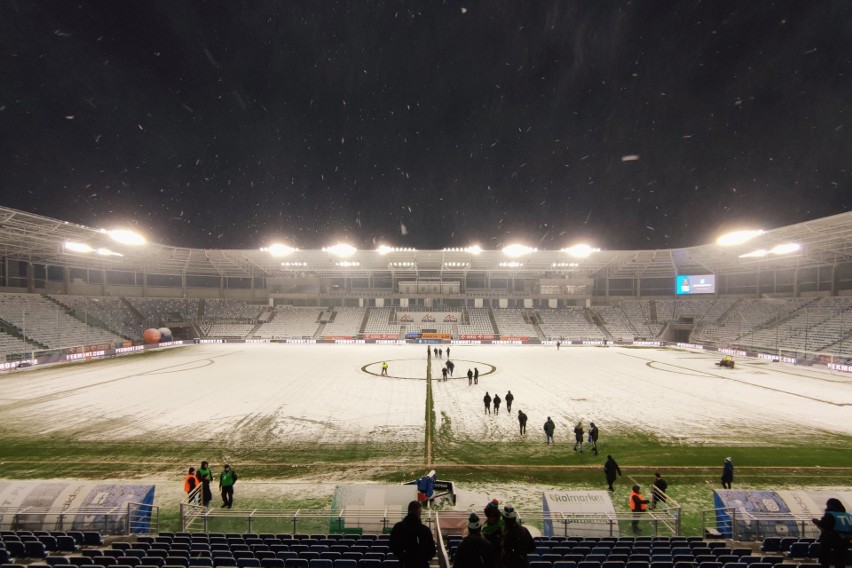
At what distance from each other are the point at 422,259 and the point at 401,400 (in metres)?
42.1

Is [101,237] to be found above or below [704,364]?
above

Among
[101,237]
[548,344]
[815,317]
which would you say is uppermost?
[101,237]

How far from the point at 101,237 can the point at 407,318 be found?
4448 cm

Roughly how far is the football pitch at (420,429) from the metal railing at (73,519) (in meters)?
2.77

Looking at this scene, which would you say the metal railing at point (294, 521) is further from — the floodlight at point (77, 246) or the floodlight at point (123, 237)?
the floodlight at point (77, 246)

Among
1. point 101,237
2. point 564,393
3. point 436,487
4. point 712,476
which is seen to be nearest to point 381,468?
point 436,487

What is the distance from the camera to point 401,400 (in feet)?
83.1

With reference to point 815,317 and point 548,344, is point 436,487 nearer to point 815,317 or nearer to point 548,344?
point 548,344

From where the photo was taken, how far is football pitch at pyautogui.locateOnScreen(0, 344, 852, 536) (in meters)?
14.4

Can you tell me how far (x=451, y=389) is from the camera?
28.7 m

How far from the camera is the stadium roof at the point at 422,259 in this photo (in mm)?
43656

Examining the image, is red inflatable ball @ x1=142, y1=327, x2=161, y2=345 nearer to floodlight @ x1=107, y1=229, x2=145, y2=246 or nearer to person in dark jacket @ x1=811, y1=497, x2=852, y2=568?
floodlight @ x1=107, y1=229, x2=145, y2=246

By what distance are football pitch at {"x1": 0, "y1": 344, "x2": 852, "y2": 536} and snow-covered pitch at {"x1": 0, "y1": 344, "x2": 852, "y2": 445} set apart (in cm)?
14

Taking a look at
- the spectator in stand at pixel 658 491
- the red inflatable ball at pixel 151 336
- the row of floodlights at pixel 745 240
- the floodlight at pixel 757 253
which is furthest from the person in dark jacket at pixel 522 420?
the red inflatable ball at pixel 151 336
